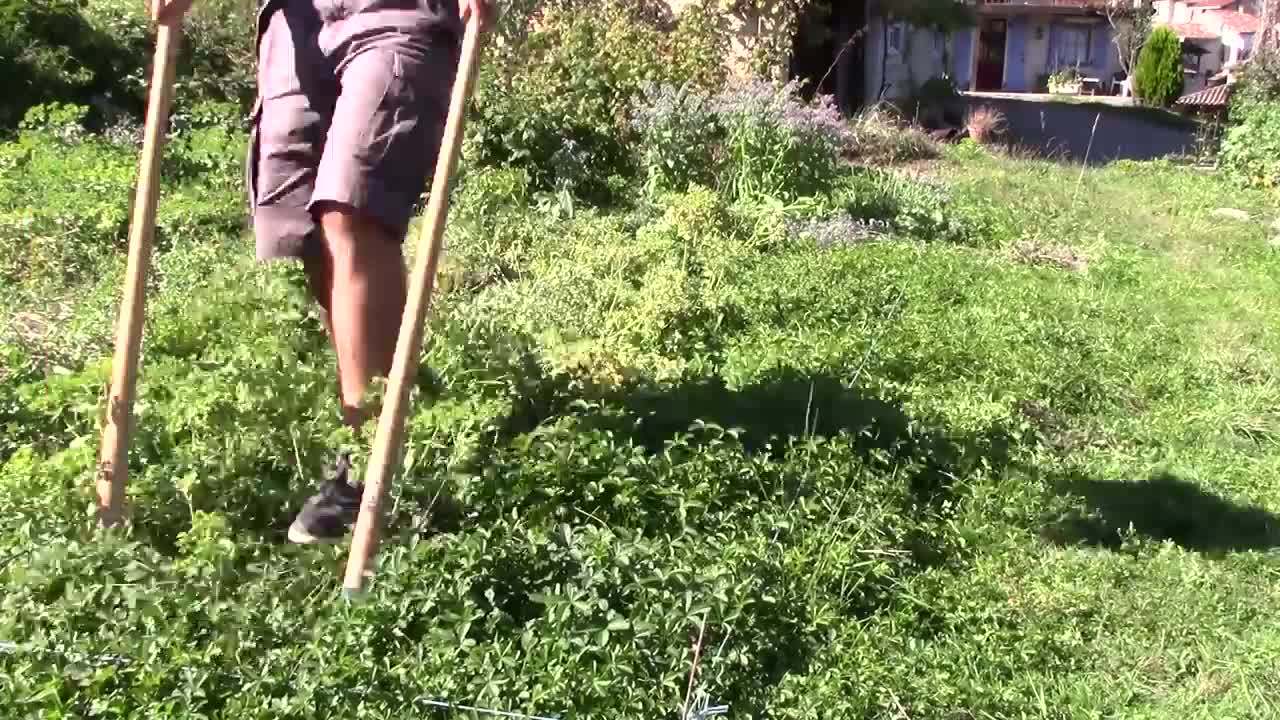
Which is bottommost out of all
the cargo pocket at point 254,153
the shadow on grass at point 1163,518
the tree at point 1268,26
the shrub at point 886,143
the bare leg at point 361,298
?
the shadow on grass at point 1163,518

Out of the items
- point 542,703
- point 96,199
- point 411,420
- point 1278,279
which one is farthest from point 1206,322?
point 96,199

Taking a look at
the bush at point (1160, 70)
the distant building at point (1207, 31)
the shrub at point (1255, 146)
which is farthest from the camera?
the distant building at point (1207, 31)

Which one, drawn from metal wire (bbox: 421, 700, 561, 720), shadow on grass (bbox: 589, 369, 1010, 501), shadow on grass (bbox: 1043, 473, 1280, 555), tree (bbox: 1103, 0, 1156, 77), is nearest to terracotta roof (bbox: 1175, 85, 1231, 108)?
tree (bbox: 1103, 0, 1156, 77)

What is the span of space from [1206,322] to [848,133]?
6.35 meters

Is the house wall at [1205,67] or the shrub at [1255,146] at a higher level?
the house wall at [1205,67]

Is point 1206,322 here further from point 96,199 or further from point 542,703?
point 96,199

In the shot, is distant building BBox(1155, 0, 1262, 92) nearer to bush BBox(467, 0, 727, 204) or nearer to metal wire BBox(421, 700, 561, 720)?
bush BBox(467, 0, 727, 204)

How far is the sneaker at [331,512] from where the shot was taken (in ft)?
9.86

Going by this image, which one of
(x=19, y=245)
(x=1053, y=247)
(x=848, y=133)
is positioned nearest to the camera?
(x=19, y=245)

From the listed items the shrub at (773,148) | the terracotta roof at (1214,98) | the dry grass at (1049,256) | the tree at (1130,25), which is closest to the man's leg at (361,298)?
the dry grass at (1049,256)

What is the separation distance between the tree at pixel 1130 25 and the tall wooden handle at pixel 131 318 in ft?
113

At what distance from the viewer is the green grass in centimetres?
253

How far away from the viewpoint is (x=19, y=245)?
611cm

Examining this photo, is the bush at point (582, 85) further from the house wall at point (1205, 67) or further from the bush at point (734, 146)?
the house wall at point (1205, 67)
